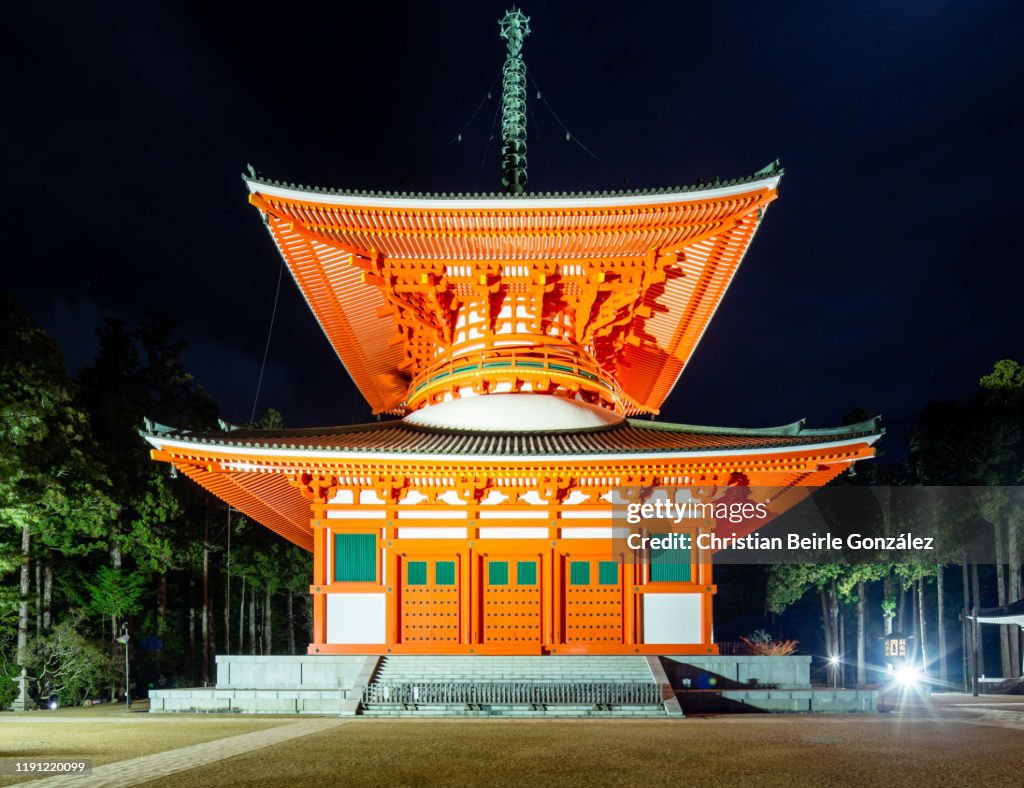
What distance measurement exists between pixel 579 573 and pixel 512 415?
4722mm

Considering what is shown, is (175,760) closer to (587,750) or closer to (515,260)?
(587,750)

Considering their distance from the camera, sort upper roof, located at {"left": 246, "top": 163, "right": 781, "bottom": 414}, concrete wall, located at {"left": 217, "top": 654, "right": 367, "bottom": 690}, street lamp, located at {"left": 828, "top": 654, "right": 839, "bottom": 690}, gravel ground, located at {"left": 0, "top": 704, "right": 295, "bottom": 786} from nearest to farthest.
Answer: gravel ground, located at {"left": 0, "top": 704, "right": 295, "bottom": 786}
concrete wall, located at {"left": 217, "top": 654, "right": 367, "bottom": 690}
upper roof, located at {"left": 246, "top": 163, "right": 781, "bottom": 414}
street lamp, located at {"left": 828, "top": 654, "right": 839, "bottom": 690}

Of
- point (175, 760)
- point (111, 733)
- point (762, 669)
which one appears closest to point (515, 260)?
point (762, 669)

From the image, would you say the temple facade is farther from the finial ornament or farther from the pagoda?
the finial ornament

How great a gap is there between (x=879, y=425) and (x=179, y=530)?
99.6 ft

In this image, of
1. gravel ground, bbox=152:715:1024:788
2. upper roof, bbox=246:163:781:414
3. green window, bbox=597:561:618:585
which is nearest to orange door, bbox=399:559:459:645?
green window, bbox=597:561:618:585

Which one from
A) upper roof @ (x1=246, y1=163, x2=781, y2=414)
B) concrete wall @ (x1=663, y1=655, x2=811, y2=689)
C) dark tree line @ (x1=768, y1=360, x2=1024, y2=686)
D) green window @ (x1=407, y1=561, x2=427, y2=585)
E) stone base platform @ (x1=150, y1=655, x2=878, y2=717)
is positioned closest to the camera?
stone base platform @ (x1=150, y1=655, x2=878, y2=717)

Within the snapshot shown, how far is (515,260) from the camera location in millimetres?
23109

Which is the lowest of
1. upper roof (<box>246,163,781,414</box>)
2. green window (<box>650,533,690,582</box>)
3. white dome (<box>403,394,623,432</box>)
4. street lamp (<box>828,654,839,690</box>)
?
street lamp (<box>828,654,839,690</box>)

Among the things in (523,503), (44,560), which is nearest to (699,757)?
(523,503)

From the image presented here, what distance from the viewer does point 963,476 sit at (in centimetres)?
3894

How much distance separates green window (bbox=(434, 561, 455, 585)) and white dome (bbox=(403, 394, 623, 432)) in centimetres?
376

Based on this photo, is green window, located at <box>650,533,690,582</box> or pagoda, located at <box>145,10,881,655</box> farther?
green window, located at <box>650,533,690,582</box>

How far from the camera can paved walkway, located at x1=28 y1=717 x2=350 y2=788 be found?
10.5m
